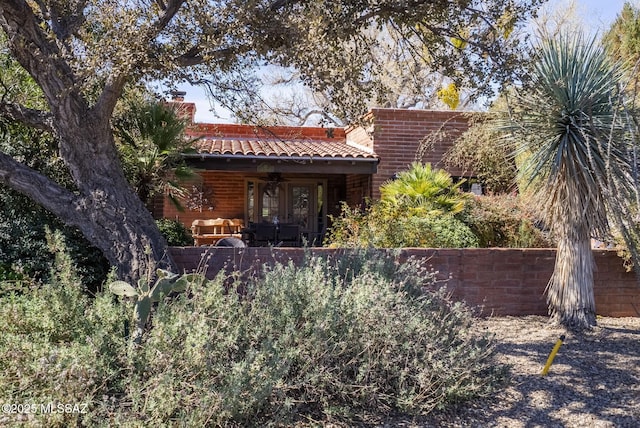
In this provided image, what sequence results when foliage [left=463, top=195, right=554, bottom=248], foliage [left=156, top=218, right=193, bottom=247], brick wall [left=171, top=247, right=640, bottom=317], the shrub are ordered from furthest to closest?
foliage [left=463, top=195, right=554, bottom=248] < foliage [left=156, top=218, right=193, bottom=247] < brick wall [left=171, top=247, right=640, bottom=317] < the shrub

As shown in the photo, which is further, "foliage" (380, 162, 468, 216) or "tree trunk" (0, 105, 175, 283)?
"foliage" (380, 162, 468, 216)

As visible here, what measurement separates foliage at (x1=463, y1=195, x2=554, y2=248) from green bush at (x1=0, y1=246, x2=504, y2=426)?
4.46 meters

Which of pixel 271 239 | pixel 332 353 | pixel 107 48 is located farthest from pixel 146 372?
pixel 271 239

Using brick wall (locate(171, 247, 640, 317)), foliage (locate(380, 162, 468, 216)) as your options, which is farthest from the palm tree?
foliage (locate(380, 162, 468, 216))

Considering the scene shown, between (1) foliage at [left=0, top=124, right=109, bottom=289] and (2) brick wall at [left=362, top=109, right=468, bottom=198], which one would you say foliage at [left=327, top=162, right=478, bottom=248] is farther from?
(1) foliage at [left=0, top=124, right=109, bottom=289]

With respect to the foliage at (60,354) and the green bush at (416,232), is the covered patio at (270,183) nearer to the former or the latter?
the green bush at (416,232)

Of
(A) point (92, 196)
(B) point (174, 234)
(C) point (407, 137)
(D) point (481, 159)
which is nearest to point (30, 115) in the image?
(A) point (92, 196)

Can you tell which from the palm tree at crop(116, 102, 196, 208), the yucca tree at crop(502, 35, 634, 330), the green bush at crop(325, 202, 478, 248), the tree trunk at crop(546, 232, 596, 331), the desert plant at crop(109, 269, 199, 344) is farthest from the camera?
the palm tree at crop(116, 102, 196, 208)

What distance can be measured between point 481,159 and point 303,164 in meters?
3.86

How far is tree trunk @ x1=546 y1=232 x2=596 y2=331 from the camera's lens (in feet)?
22.1

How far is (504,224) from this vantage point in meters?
9.33

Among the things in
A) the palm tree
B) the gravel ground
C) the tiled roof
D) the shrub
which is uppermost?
the tiled roof

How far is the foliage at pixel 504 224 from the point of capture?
29.0 feet

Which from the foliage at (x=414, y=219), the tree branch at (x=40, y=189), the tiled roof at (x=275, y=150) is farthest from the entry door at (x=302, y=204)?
the tree branch at (x=40, y=189)
